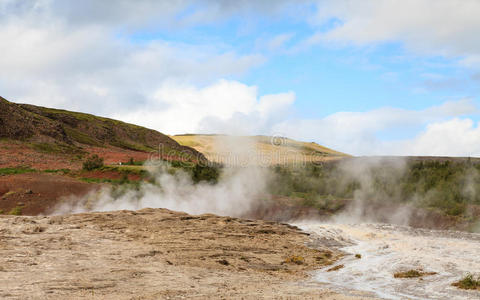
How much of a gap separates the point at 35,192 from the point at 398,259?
2232 centimetres

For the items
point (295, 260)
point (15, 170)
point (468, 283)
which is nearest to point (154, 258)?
point (295, 260)

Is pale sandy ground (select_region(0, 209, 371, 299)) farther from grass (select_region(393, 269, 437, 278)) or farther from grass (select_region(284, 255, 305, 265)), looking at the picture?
grass (select_region(393, 269, 437, 278))

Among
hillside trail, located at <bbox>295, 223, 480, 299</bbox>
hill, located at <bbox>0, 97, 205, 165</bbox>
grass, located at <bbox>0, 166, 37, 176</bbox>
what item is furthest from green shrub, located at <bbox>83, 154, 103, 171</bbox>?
hillside trail, located at <bbox>295, 223, 480, 299</bbox>

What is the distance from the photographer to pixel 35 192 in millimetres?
29750

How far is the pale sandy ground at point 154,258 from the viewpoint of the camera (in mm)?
11195

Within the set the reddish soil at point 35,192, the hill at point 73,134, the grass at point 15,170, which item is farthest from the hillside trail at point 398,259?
the hill at point 73,134

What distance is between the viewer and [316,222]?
1136 inches

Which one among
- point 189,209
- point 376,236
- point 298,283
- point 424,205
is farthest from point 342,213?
point 298,283

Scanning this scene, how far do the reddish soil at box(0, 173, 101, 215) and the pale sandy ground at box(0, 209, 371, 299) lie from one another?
8.94 m

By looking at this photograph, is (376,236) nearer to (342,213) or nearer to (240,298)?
(342,213)

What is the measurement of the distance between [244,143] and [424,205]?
85.3ft

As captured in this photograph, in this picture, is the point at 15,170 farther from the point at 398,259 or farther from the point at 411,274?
the point at 411,274

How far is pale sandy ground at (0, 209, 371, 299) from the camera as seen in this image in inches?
441

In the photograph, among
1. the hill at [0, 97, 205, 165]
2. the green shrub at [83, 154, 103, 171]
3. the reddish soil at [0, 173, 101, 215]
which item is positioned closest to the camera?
the reddish soil at [0, 173, 101, 215]
